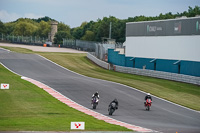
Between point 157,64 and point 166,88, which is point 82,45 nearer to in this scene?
point 157,64

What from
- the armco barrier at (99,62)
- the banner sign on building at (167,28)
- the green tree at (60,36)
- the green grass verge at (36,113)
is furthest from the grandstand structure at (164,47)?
the green tree at (60,36)

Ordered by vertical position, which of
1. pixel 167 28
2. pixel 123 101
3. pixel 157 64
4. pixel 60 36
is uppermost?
pixel 167 28

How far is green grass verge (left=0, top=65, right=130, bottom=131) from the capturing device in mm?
22312

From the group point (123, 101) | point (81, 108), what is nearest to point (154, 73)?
point (123, 101)

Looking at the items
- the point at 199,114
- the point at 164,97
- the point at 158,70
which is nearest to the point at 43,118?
the point at 199,114

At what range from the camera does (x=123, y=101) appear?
120 feet

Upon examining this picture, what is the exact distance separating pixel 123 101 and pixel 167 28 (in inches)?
1062

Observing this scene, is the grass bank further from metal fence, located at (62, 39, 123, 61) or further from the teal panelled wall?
metal fence, located at (62, 39, 123, 61)

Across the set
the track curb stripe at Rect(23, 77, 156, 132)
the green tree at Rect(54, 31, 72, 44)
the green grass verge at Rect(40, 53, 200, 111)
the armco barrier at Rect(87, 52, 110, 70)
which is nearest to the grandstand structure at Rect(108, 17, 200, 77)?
the armco barrier at Rect(87, 52, 110, 70)

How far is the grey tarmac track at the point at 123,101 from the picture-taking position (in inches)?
1080

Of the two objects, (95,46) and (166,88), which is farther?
(95,46)

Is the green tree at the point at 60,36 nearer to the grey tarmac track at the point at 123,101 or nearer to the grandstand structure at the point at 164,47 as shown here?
the grandstand structure at the point at 164,47

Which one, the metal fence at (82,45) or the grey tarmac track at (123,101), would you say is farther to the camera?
the metal fence at (82,45)

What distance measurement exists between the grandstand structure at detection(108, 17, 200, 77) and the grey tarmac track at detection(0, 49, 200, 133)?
12.2 m
